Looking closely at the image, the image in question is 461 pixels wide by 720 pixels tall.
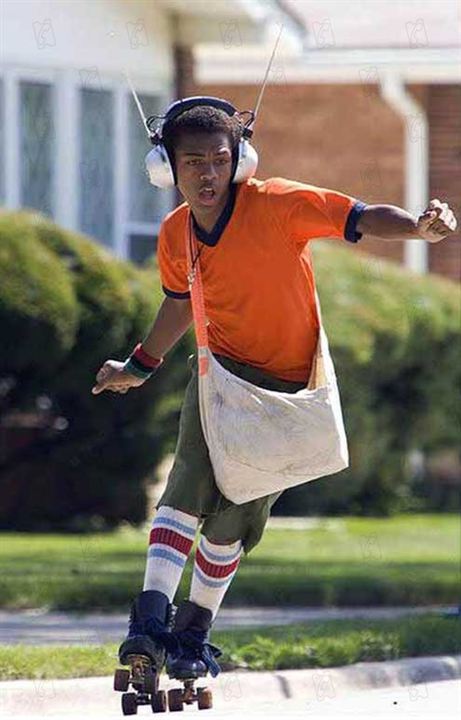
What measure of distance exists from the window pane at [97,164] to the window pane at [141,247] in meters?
0.23

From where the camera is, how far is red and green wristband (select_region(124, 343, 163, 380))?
7535 mm

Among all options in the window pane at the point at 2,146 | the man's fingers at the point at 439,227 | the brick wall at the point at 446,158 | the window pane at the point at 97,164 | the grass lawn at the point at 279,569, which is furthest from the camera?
the brick wall at the point at 446,158

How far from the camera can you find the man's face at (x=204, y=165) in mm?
7031

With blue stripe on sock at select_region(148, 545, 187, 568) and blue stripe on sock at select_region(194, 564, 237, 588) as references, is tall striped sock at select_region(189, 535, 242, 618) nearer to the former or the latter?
blue stripe on sock at select_region(194, 564, 237, 588)

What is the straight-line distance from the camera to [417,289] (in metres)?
19.3

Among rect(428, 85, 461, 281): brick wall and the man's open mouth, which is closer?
the man's open mouth

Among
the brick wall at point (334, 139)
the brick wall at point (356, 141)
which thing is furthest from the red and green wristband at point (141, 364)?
the brick wall at point (334, 139)

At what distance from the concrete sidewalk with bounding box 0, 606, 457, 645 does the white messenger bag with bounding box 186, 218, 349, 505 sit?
258 centimetres

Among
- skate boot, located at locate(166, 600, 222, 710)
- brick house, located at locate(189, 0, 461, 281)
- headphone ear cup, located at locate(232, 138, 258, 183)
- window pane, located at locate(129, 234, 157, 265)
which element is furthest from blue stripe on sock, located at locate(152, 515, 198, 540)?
brick house, located at locate(189, 0, 461, 281)

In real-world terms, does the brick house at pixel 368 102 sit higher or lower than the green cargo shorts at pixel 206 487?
lower

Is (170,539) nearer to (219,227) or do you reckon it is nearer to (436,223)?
(219,227)

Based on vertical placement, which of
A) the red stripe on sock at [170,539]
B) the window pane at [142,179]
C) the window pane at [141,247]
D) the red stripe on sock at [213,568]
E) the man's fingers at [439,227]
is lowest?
the window pane at [141,247]

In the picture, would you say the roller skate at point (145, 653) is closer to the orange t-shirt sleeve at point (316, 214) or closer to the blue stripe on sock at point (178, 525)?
the blue stripe on sock at point (178, 525)

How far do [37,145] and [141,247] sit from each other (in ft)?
4.95
